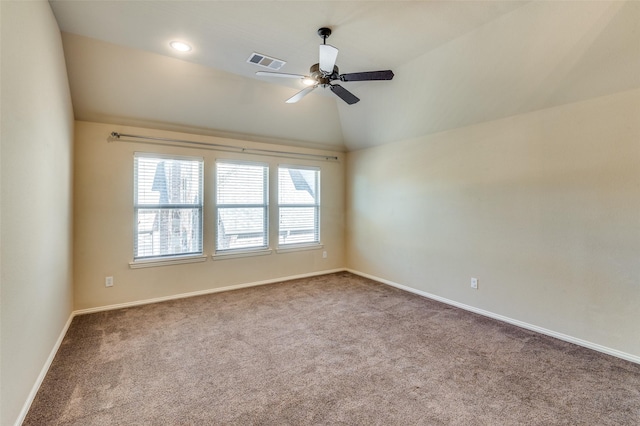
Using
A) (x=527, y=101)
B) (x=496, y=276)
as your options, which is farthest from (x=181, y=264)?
(x=527, y=101)

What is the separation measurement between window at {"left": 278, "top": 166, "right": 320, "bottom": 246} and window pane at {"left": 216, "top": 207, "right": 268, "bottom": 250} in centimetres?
36

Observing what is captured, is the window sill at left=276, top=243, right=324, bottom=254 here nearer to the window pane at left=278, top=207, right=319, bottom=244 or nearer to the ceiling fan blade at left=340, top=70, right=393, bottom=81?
the window pane at left=278, top=207, right=319, bottom=244

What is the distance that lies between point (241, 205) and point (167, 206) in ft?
3.50

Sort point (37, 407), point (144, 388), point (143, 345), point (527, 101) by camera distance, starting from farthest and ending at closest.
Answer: point (527, 101), point (143, 345), point (144, 388), point (37, 407)

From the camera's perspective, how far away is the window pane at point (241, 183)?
4.51 m

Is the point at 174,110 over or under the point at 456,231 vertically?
over

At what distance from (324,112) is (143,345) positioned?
3.88m

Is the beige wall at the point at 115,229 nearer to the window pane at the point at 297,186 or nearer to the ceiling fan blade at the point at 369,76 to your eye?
the window pane at the point at 297,186

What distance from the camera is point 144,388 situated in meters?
2.14

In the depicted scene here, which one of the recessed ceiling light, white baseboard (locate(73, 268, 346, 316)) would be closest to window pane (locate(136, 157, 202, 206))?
white baseboard (locate(73, 268, 346, 316))

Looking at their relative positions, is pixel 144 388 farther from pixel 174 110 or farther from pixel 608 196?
pixel 608 196

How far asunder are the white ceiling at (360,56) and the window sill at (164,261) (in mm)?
1845

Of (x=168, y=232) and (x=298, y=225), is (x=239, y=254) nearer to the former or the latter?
(x=168, y=232)

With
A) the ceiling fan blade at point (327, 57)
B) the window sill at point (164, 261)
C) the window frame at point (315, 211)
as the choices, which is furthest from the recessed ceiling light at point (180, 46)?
the window sill at point (164, 261)
